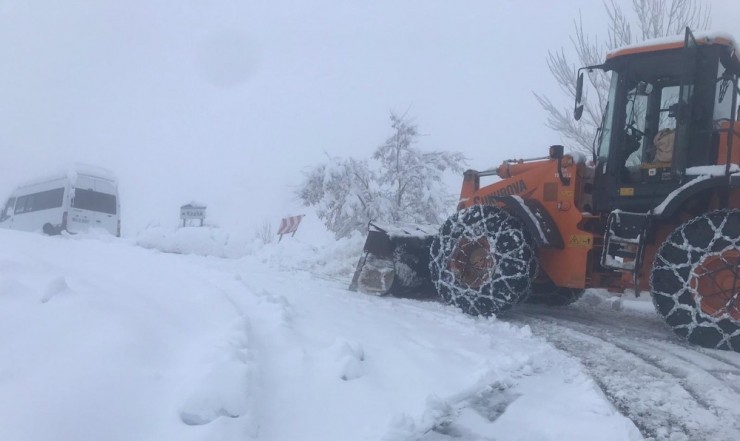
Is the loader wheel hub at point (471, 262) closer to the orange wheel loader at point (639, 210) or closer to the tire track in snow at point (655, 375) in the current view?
the orange wheel loader at point (639, 210)

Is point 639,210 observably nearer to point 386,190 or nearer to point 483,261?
point 483,261

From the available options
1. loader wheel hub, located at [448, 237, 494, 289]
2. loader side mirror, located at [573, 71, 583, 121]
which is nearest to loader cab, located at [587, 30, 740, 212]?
loader side mirror, located at [573, 71, 583, 121]

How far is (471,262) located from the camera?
7559 millimetres

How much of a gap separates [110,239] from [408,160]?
8.96 metres

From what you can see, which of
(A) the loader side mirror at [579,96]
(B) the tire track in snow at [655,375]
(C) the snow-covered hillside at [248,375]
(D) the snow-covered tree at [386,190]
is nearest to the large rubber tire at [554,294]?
(B) the tire track in snow at [655,375]

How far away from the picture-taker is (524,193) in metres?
7.42

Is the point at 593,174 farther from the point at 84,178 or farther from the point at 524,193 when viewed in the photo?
the point at 84,178

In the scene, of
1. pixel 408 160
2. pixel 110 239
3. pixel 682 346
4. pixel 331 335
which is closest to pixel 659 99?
pixel 682 346

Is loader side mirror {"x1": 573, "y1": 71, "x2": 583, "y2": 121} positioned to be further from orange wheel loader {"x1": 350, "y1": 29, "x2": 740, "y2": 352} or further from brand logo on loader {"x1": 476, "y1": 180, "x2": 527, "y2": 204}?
brand logo on loader {"x1": 476, "y1": 180, "x2": 527, "y2": 204}

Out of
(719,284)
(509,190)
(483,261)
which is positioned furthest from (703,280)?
(509,190)

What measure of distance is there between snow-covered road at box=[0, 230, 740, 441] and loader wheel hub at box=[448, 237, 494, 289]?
1381 mm

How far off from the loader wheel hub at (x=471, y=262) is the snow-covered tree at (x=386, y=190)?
9680 mm

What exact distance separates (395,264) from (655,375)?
4501mm

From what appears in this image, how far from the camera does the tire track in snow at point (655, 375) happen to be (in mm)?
3576
